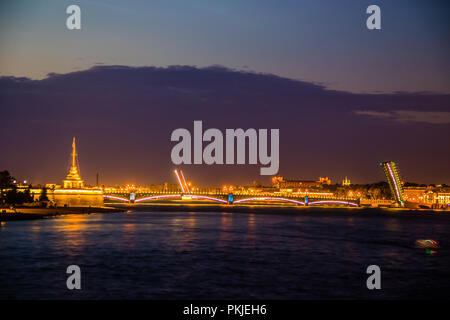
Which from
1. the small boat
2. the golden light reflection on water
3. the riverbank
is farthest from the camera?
the riverbank

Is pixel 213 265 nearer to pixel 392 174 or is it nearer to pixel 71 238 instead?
pixel 71 238

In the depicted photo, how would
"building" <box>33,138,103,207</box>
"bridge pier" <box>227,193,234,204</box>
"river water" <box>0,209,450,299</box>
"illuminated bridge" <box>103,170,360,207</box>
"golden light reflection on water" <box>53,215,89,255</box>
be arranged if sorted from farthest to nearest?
1. "bridge pier" <box>227,193,234,204</box>
2. "illuminated bridge" <box>103,170,360,207</box>
3. "building" <box>33,138,103,207</box>
4. "golden light reflection on water" <box>53,215,89,255</box>
5. "river water" <box>0,209,450,299</box>

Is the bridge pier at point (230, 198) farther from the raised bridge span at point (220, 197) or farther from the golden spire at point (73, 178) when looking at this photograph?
the golden spire at point (73, 178)

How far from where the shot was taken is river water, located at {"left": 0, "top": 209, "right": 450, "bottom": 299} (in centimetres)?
2277

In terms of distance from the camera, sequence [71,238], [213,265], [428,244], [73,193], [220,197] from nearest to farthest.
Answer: [213,265]
[428,244]
[71,238]
[73,193]
[220,197]

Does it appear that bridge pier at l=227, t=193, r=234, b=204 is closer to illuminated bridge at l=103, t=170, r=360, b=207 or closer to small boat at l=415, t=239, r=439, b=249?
illuminated bridge at l=103, t=170, r=360, b=207

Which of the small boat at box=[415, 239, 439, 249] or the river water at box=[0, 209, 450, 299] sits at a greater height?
the river water at box=[0, 209, 450, 299]

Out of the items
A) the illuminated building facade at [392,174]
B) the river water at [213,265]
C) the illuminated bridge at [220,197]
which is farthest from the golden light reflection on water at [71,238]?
the illuminated building facade at [392,174]

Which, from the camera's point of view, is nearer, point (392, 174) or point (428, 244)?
point (428, 244)

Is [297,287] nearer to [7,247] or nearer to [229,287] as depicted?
[229,287]

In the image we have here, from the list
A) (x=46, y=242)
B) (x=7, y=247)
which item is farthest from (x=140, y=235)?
(x=7, y=247)

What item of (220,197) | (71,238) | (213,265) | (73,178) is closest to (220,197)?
(220,197)

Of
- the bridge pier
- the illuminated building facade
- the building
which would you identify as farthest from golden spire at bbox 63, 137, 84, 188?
the illuminated building facade

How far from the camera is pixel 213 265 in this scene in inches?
1208
